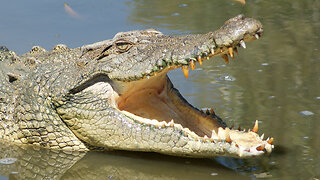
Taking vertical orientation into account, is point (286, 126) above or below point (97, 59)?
below

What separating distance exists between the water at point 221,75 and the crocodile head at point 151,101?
308 millimetres

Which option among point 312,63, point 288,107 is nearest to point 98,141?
point 288,107

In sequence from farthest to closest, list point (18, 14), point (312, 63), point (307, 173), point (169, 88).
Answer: point (18, 14)
point (312, 63)
point (169, 88)
point (307, 173)

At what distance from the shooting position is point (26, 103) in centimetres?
601

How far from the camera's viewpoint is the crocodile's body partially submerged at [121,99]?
5246 millimetres

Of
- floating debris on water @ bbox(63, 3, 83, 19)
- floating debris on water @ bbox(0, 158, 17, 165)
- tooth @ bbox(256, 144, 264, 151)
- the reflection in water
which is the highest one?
floating debris on water @ bbox(63, 3, 83, 19)

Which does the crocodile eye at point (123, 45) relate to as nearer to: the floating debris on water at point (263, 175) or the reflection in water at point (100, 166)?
the reflection in water at point (100, 166)

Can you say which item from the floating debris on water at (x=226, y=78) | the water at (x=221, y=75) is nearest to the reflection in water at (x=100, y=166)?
the water at (x=221, y=75)

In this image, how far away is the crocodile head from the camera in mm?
5168

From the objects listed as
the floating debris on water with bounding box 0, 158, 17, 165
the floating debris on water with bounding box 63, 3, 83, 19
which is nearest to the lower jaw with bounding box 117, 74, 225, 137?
the floating debris on water with bounding box 0, 158, 17, 165

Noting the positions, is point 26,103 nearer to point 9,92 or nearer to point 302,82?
point 9,92

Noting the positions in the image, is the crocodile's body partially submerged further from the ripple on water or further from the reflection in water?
the ripple on water

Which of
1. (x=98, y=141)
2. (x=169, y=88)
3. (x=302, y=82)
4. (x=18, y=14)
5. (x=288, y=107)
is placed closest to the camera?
(x=98, y=141)

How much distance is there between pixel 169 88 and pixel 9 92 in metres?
1.79
